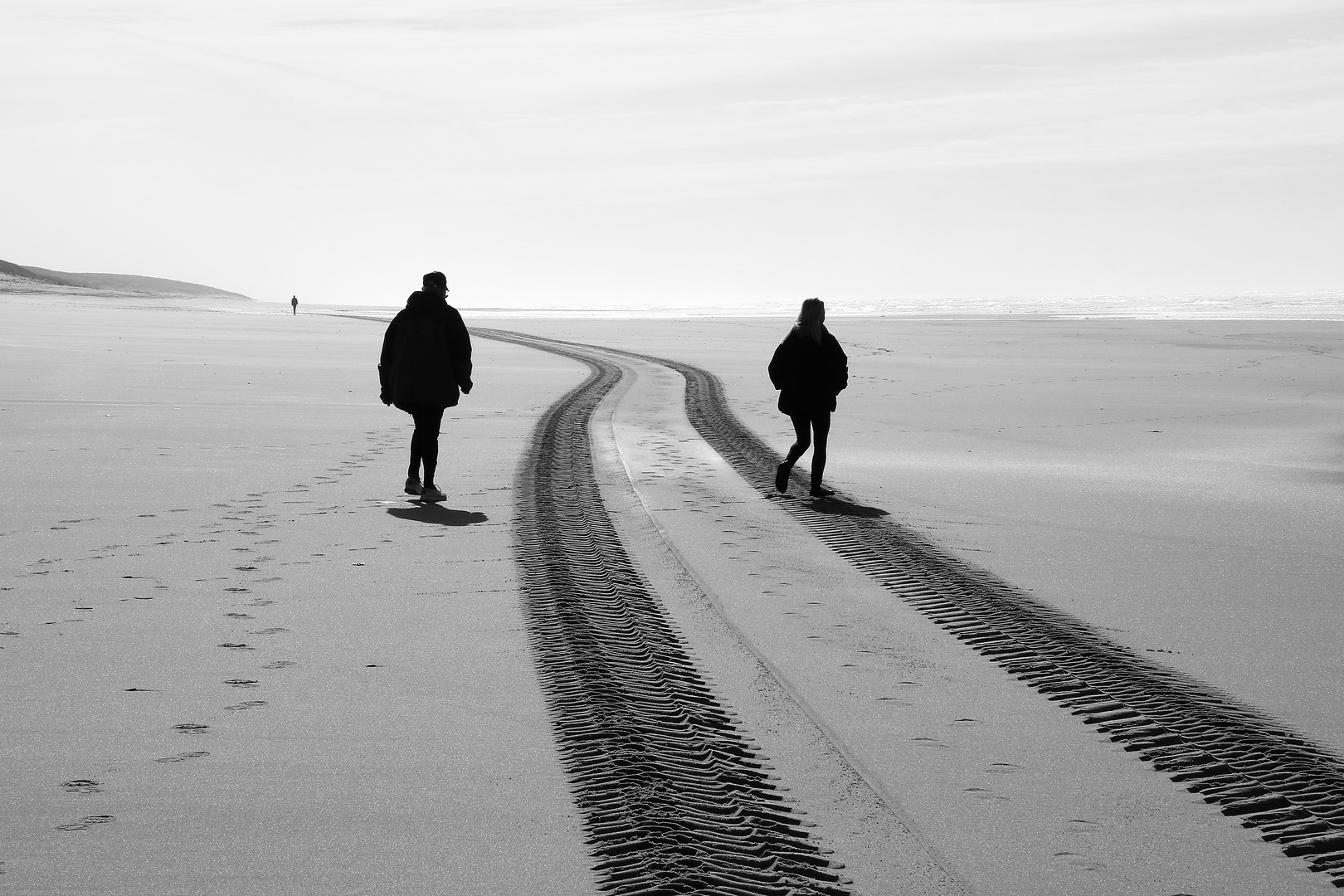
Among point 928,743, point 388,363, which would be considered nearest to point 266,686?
point 928,743

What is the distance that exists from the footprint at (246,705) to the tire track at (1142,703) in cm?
286

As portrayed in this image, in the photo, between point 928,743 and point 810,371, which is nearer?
point 928,743

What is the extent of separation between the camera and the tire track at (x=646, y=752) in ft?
10.7

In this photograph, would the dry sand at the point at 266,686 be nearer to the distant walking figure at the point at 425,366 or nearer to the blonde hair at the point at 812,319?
the distant walking figure at the point at 425,366

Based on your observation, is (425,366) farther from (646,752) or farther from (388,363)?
(646,752)

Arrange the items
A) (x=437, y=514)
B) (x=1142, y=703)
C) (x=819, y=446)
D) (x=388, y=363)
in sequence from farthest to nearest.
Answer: (x=819, y=446) → (x=388, y=363) → (x=437, y=514) → (x=1142, y=703)

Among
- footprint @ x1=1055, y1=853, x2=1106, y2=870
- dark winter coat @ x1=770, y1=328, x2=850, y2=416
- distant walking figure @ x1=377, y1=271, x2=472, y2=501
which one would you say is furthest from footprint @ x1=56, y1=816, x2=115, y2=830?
dark winter coat @ x1=770, y1=328, x2=850, y2=416

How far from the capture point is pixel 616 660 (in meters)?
5.08

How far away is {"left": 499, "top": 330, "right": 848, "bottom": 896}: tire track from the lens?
3.27 meters

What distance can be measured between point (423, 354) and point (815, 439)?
3.03 m

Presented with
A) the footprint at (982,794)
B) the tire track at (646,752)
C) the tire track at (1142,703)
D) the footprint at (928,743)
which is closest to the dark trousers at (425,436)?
the tire track at (646,752)

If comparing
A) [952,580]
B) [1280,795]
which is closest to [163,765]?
[1280,795]

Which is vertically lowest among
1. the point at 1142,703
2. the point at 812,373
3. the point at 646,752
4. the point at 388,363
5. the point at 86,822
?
the point at 86,822

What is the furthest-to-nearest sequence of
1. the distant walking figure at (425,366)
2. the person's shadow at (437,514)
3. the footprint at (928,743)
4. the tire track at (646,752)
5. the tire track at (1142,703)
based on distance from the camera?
the distant walking figure at (425,366)
the person's shadow at (437,514)
the footprint at (928,743)
the tire track at (1142,703)
the tire track at (646,752)
